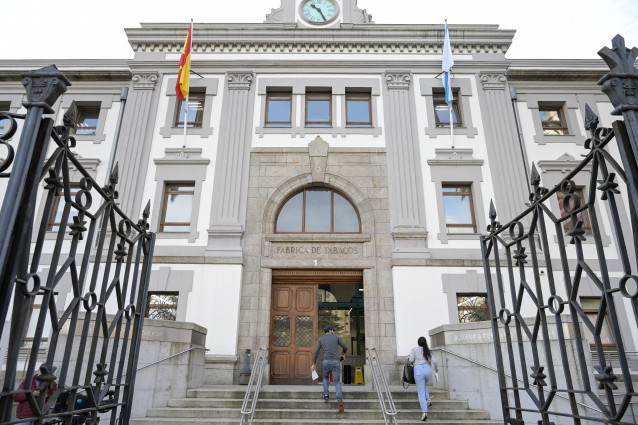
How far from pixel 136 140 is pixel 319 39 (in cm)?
813

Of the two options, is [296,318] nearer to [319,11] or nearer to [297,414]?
[297,414]

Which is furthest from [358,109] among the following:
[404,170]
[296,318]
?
[296,318]

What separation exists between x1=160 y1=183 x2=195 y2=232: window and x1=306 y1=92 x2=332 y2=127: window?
5167mm

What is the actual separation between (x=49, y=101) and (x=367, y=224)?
12.9 metres

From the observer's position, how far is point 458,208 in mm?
15547

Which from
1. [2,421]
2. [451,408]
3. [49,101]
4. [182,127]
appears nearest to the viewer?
[2,421]

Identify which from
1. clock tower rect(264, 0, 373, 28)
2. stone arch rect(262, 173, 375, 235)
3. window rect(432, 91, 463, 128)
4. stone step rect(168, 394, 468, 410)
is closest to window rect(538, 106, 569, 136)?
window rect(432, 91, 463, 128)

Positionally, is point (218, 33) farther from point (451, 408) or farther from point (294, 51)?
point (451, 408)

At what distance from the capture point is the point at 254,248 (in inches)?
587

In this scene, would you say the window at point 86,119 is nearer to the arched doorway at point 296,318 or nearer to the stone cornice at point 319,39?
the stone cornice at point 319,39

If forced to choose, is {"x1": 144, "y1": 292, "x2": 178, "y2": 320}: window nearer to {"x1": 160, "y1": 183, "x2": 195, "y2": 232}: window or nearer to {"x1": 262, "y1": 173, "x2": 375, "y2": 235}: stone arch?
{"x1": 160, "y1": 183, "x2": 195, "y2": 232}: window

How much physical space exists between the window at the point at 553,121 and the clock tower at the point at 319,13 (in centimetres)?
798

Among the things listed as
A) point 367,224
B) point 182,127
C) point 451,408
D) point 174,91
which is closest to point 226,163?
point 182,127

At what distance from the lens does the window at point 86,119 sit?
17281 millimetres
